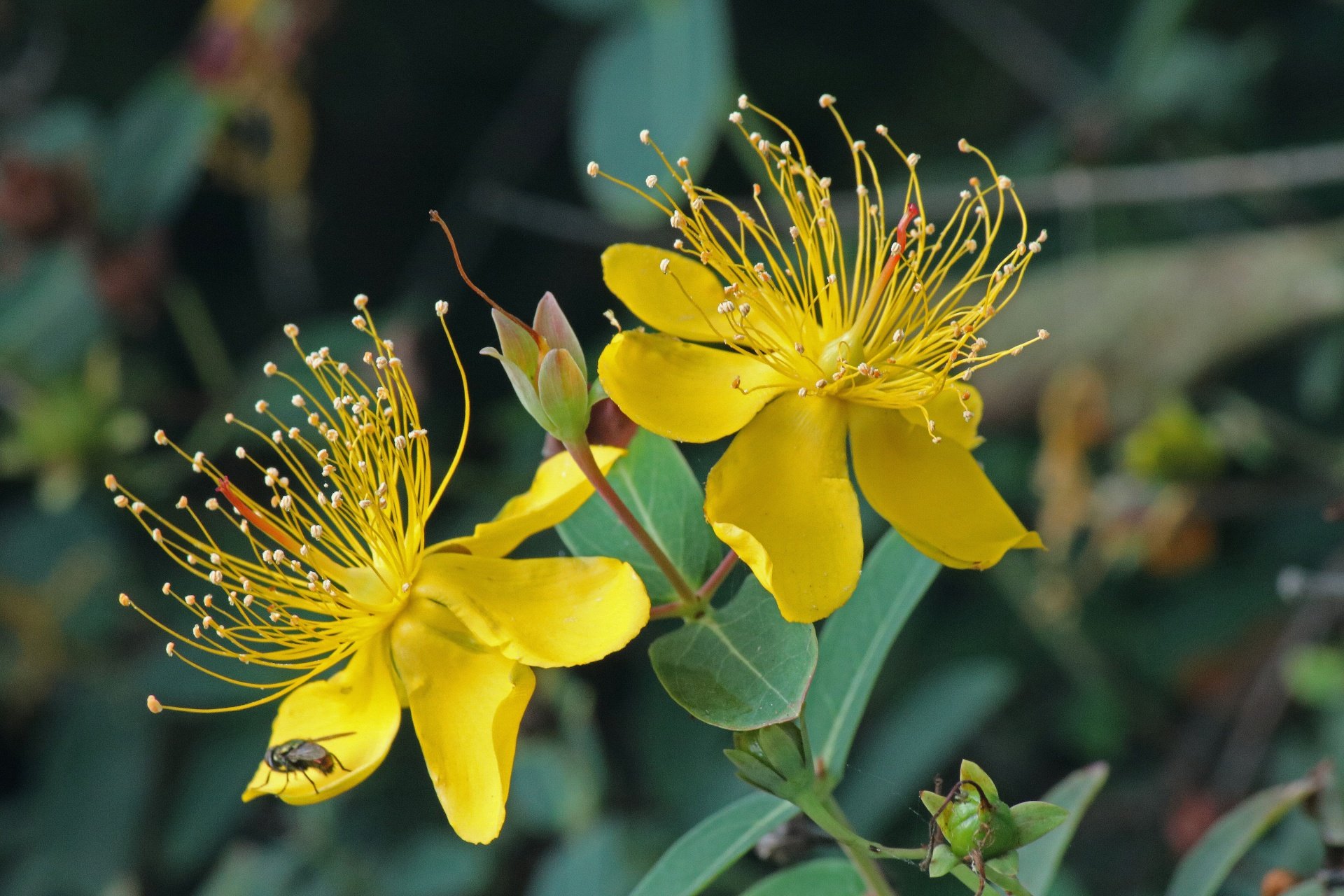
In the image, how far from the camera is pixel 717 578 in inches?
46.8

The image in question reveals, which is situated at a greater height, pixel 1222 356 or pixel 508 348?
pixel 508 348

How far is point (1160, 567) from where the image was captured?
2238mm

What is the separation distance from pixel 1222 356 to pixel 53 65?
8.03ft

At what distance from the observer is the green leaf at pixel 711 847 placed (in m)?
1.13

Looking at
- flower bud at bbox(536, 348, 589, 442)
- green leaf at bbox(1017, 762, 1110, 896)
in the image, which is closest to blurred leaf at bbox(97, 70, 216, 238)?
flower bud at bbox(536, 348, 589, 442)

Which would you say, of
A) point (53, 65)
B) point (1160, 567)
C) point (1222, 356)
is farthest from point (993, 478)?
point (53, 65)

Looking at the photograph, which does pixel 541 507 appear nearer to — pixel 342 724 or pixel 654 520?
pixel 654 520

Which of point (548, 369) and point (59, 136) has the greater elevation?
point (59, 136)

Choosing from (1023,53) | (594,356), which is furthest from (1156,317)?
(594,356)

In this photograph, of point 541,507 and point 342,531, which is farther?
point 342,531

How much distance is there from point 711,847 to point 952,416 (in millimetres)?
512

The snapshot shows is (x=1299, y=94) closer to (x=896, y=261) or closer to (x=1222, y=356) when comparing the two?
(x=1222, y=356)

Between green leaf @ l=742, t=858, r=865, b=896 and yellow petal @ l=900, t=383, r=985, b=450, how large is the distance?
0.48 metres

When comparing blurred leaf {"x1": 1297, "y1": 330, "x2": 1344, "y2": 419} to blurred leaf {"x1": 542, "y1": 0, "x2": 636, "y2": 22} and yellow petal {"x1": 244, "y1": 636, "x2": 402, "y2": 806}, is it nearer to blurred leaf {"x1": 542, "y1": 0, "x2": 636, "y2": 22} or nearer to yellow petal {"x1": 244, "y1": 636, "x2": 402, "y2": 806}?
blurred leaf {"x1": 542, "y1": 0, "x2": 636, "y2": 22}
